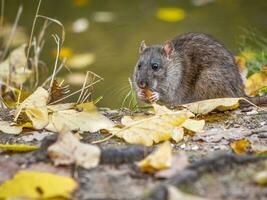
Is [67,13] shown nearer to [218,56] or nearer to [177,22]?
[177,22]

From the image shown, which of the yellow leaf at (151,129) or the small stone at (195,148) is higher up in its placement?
the yellow leaf at (151,129)

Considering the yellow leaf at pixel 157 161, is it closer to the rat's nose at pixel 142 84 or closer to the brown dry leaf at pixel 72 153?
the brown dry leaf at pixel 72 153

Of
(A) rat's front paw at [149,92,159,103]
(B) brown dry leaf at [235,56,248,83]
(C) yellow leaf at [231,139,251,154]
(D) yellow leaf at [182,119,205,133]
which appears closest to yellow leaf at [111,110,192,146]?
(D) yellow leaf at [182,119,205,133]

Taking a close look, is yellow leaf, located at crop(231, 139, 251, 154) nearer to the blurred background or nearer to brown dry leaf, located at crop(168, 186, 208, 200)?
brown dry leaf, located at crop(168, 186, 208, 200)

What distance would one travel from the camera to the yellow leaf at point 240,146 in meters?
3.75

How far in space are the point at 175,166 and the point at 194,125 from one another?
85 centimetres

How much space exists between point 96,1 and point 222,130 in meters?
6.36

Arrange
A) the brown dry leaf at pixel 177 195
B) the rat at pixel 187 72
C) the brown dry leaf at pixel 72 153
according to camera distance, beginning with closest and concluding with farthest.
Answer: the brown dry leaf at pixel 177 195, the brown dry leaf at pixel 72 153, the rat at pixel 187 72

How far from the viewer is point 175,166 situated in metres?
3.25

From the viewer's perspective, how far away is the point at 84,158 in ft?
11.0

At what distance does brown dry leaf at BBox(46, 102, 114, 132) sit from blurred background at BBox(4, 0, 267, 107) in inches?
133

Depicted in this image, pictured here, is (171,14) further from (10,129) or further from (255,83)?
(10,129)

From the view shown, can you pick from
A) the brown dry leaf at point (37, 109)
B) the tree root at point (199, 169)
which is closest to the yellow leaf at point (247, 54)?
the brown dry leaf at point (37, 109)

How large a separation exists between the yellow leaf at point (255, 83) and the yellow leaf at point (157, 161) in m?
2.39
